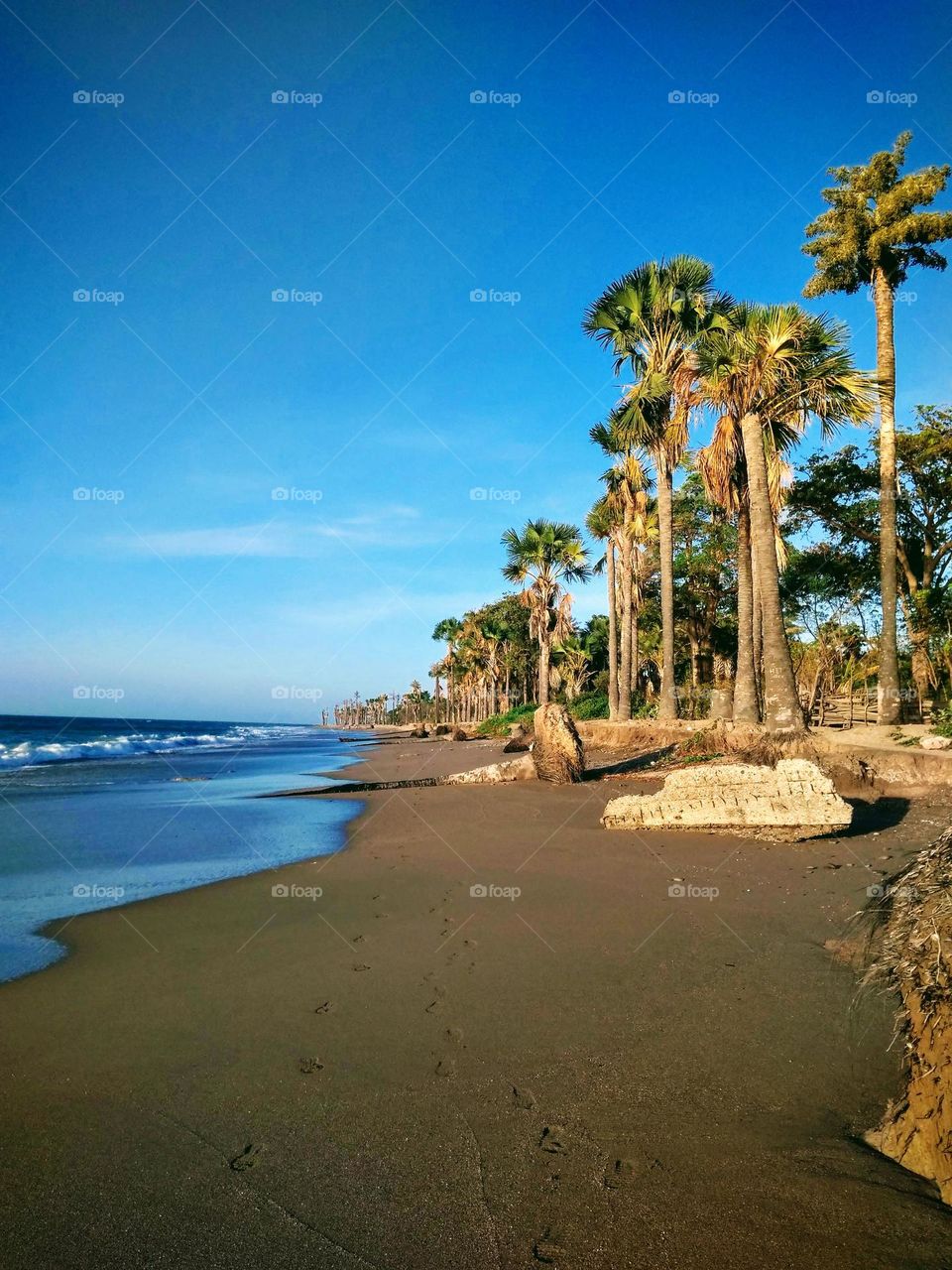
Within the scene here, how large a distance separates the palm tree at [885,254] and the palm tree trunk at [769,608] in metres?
3.88

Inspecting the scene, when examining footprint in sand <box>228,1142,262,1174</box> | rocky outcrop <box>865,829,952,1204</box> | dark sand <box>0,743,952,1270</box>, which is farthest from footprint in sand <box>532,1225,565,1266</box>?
rocky outcrop <box>865,829,952,1204</box>

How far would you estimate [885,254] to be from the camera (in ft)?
59.2

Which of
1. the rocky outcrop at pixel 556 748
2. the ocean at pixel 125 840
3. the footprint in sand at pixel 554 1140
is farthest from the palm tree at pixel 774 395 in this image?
the footprint in sand at pixel 554 1140

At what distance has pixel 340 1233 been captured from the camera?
2514 mm

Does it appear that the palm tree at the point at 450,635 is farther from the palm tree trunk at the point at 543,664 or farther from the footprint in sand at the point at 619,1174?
the footprint in sand at the point at 619,1174

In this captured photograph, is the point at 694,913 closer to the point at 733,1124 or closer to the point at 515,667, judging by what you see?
the point at 733,1124

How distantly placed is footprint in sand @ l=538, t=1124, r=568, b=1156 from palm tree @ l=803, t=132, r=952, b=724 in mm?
16573

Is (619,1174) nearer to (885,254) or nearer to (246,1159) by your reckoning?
(246,1159)

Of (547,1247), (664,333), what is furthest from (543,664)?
(547,1247)

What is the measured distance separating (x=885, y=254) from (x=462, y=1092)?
2251 centimetres

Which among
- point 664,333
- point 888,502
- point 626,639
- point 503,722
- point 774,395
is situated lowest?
point 503,722

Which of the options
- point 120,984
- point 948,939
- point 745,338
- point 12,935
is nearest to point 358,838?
point 12,935

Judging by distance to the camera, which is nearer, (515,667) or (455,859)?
(455,859)

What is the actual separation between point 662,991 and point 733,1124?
144 cm
